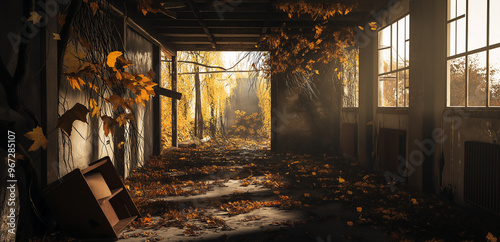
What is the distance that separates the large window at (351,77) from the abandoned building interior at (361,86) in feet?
0.13

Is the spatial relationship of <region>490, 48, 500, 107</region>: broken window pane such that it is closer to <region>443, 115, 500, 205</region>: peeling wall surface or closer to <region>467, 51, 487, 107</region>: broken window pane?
<region>467, 51, 487, 107</region>: broken window pane

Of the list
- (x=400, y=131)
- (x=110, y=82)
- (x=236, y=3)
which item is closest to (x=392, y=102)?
(x=400, y=131)

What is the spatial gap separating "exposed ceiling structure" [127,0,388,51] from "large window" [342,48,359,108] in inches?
33.7

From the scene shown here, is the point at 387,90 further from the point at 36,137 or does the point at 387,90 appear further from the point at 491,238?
the point at 36,137

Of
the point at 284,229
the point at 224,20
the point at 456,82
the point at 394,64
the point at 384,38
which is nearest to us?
the point at 284,229

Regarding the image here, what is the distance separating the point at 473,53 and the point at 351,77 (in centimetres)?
464

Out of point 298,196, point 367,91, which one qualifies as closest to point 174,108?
point 367,91

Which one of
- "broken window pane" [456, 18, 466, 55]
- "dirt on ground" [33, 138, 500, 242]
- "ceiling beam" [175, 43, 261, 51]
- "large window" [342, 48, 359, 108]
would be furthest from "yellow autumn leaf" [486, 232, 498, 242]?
"ceiling beam" [175, 43, 261, 51]

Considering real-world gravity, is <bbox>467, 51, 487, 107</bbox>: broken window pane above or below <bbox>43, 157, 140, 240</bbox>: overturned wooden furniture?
above

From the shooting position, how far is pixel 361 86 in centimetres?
726

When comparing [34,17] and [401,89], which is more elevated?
[34,17]

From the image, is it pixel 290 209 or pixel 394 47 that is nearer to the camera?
pixel 290 209

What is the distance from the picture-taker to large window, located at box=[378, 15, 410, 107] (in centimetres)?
551

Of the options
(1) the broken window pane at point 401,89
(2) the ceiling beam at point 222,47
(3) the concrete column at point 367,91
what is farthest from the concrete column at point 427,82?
(2) the ceiling beam at point 222,47
